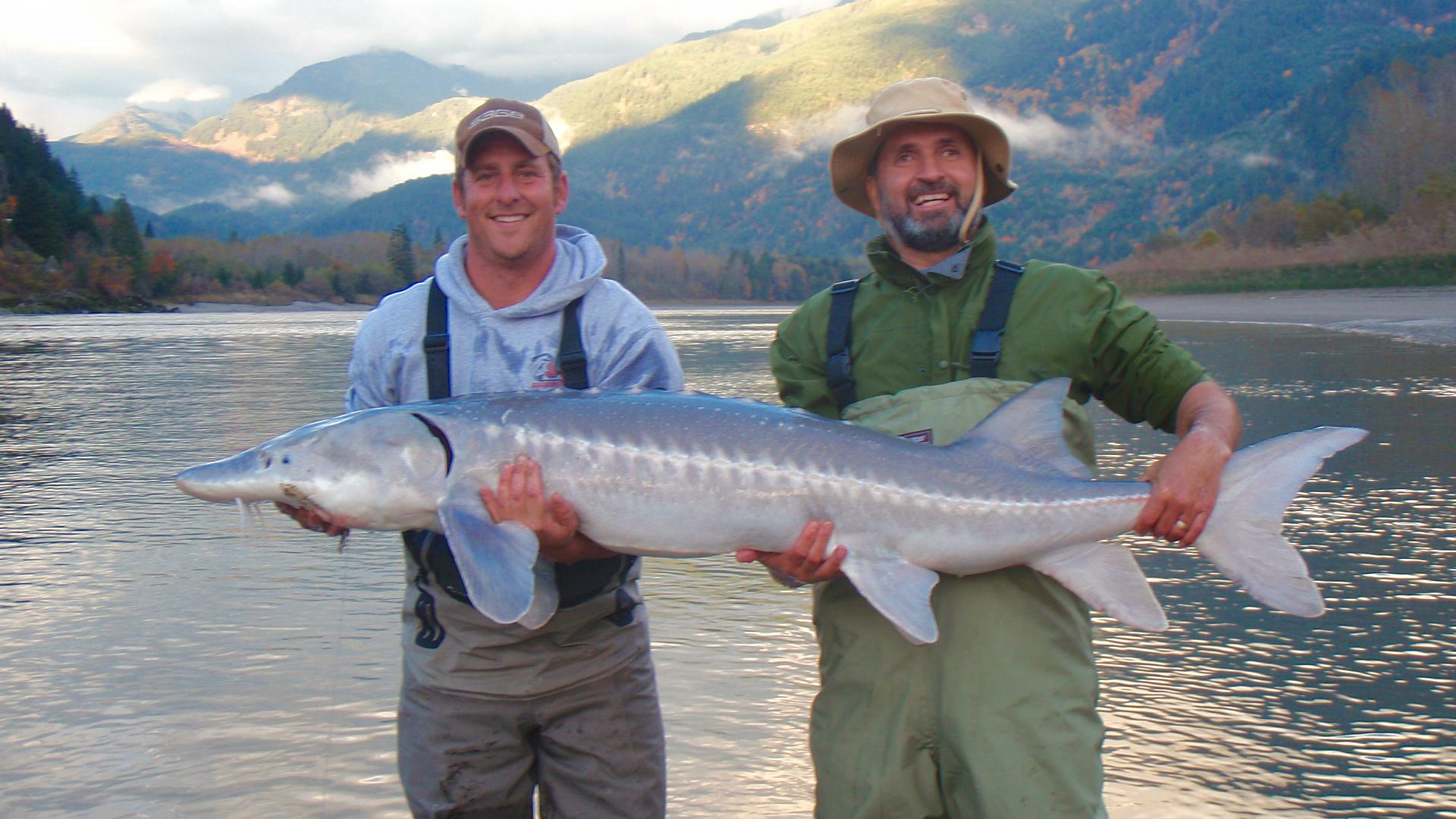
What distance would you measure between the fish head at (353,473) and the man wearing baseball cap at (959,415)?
970mm

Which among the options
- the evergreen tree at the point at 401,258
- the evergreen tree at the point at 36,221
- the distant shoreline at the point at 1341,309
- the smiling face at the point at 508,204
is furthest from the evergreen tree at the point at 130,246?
the smiling face at the point at 508,204

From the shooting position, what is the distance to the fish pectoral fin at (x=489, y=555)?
9.46 ft

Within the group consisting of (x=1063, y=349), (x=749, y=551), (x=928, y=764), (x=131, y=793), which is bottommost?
(x=131, y=793)

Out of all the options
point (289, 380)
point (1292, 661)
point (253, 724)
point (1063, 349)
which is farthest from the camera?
point (289, 380)

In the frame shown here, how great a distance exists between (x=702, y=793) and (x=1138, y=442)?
368 inches

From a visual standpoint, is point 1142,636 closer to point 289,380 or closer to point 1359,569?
point 1359,569

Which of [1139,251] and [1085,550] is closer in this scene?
[1085,550]

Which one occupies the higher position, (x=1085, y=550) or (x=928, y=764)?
(x=1085, y=550)

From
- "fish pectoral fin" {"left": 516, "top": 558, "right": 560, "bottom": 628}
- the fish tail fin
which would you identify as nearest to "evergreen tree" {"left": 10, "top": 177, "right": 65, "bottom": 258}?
"fish pectoral fin" {"left": 516, "top": 558, "right": 560, "bottom": 628}

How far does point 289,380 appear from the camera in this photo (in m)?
22.3

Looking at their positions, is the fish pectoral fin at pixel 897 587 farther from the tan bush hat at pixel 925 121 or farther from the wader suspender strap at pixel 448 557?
the tan bush hat at pixel 925 121

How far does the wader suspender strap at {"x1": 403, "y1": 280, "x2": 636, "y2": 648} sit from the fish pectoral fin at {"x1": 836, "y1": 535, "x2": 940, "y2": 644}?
2.67 ft

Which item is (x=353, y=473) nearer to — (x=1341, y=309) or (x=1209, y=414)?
(x=1209, y=414)

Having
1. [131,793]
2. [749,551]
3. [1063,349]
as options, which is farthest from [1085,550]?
A: [131,793]
